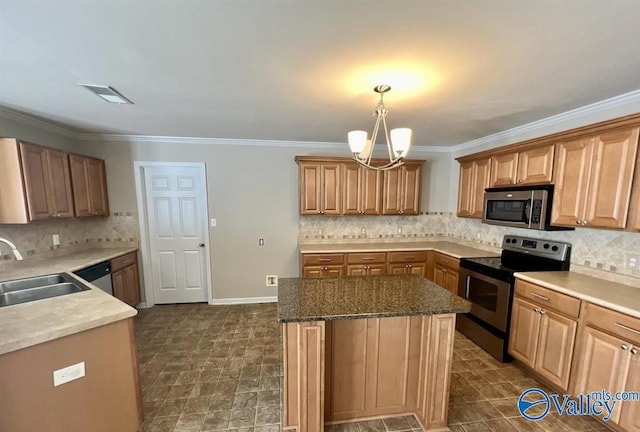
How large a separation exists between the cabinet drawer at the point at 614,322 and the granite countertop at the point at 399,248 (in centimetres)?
134

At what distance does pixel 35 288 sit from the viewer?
2.13m

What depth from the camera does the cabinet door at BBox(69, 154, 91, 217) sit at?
3.02 meters

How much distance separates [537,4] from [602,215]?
1.84 meters

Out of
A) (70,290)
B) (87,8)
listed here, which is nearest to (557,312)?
(87,8)

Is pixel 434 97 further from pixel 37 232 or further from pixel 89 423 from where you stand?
pixel 37 232

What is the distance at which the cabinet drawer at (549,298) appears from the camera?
1967 millimetres

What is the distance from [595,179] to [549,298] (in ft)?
3.38

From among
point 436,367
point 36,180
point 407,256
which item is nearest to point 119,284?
point 36,180

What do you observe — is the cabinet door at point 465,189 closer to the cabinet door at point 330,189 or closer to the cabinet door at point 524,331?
the cabinet door at point 524,331

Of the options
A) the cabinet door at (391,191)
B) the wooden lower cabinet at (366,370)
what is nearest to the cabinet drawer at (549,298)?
the wooden lower cabinet at (366,370)

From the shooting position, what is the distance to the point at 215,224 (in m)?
3.82

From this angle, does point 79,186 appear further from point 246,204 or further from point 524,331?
point 524,331

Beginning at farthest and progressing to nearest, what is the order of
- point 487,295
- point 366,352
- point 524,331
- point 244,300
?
1. point 244,300
2. point 487,295
3. point 524,331
4. point 366,352

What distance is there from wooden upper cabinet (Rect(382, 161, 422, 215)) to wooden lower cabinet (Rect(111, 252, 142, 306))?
3.59 meters
